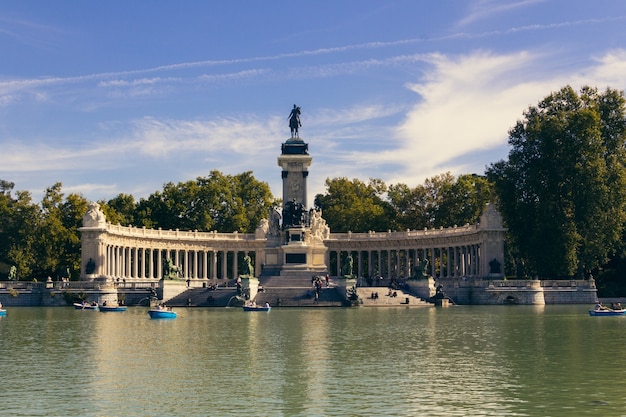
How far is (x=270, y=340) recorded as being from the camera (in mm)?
40125

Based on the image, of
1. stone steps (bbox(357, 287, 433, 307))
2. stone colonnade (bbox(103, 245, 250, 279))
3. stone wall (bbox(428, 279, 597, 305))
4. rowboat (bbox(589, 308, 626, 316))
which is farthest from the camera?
stone colonnade (bbox(103, 245, 250, 279))

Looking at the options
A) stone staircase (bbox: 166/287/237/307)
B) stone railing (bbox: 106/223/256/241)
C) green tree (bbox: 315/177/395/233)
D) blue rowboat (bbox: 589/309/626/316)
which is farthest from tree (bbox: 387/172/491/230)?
blue rowboat (bbox: 589/309/626/316)

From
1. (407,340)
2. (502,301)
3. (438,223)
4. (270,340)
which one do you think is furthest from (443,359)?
(438,223)

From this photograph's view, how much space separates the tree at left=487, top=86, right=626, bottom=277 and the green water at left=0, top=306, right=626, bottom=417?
119 ft

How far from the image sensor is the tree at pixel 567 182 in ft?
275

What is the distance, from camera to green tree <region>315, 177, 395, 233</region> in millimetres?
121688

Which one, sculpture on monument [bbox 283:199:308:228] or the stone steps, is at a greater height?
sculpture on monument [bbox 283:199:308:228]

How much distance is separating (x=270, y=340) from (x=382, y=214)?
8315 cm

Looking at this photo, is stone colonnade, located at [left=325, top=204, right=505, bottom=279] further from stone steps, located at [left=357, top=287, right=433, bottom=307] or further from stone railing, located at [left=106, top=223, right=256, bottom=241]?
stone railing, located at [left=106, top=223, right=256, bottom=241]

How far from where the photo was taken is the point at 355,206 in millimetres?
122562

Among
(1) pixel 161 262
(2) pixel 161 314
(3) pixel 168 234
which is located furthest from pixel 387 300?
(1) pixel 161 262

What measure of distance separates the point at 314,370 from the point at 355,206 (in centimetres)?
9345

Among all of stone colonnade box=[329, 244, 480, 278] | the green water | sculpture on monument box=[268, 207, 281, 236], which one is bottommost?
the green water

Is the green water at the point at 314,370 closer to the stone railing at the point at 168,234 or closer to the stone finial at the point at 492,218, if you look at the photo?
the stone finial at the point at 492,218
